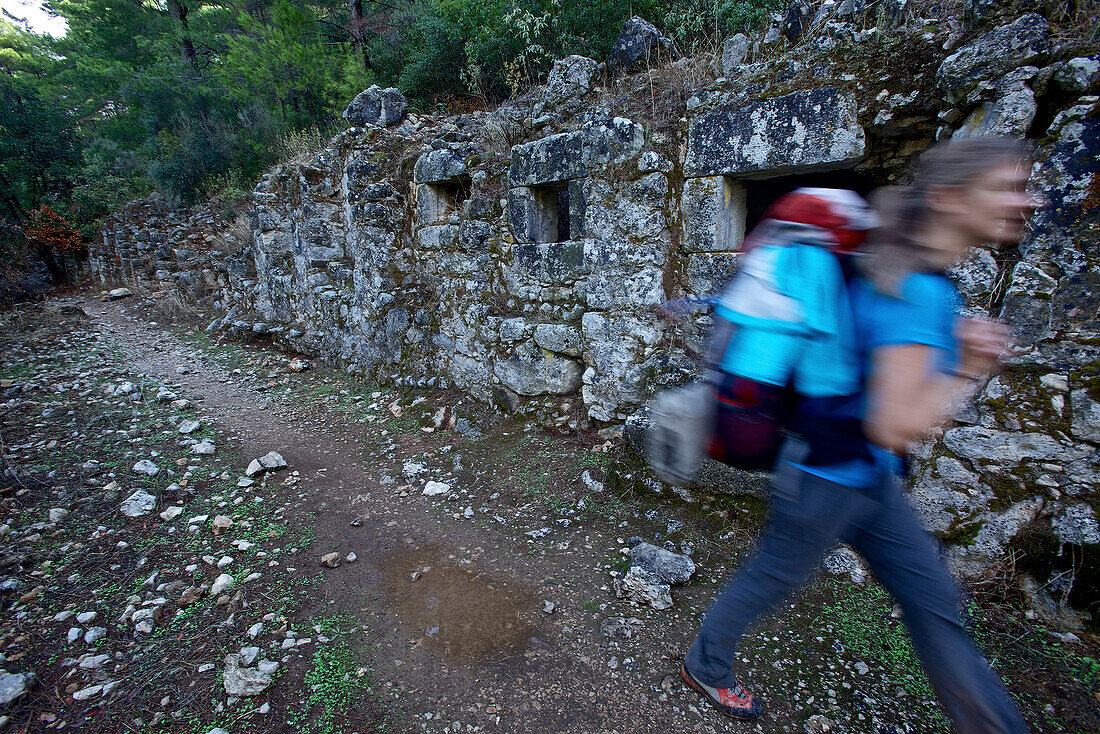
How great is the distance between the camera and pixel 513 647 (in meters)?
2.09

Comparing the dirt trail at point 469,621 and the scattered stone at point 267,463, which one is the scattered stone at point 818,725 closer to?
the dirt trail at point 469,621

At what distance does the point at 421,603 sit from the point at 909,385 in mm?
2256

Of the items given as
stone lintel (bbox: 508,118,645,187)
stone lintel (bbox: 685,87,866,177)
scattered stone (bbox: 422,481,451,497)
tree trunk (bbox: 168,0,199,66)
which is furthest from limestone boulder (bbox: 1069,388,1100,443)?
tree trunk (bbox: 168,0,199,66)

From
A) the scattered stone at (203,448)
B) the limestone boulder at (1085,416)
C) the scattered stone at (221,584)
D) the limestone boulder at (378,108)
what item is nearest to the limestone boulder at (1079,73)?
the limestone boulder at (1085,416)

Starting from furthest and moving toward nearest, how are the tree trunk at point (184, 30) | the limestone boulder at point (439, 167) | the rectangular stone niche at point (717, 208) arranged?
the tree trunk at point (184, 30) < the limestone boulder at point (439, 167) < the rectangular stone niche at point (717, 208)

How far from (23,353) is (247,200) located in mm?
5117

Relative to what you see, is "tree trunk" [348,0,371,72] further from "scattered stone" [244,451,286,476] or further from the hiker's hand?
the hiker's hand

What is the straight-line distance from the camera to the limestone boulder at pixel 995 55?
193 cm

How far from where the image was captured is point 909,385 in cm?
116

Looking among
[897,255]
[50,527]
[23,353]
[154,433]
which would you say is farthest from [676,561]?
[23,353]

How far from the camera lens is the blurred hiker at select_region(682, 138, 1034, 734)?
3.84 ft

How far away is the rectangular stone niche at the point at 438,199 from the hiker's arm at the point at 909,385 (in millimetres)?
4110

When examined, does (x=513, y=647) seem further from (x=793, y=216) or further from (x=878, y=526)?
(x=793, y=216)

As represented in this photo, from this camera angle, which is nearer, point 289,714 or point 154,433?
point 289,714
